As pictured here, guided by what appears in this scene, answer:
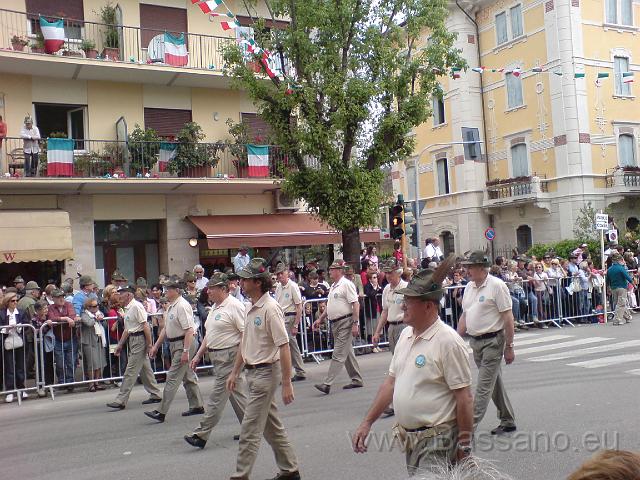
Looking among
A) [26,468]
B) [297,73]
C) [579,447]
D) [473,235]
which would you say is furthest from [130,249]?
[473,235]

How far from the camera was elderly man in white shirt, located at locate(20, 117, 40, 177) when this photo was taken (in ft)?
55.8

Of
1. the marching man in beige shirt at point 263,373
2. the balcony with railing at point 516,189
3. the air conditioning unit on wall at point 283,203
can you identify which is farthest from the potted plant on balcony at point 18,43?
the balcony with railing at point 516,189

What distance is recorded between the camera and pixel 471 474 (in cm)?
239

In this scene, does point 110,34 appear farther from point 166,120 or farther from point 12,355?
point 12,355

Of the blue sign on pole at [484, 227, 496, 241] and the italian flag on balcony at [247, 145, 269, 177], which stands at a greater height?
the italian flag on balcony at [247, 145, 269, 177]

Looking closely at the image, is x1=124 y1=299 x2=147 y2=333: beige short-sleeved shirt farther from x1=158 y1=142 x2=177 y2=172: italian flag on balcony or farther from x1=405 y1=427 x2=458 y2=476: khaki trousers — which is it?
x1=158 y1=142 x2=177 y2=172: italian flag on balcony

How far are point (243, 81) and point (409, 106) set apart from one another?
13.3 ft

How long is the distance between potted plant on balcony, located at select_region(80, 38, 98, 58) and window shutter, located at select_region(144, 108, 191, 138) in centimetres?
221

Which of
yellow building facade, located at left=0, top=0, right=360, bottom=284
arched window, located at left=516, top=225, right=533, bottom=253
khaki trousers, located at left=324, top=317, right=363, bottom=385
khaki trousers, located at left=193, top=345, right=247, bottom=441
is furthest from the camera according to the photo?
arched window, located at left=516, top=225, right=533, bottom=253

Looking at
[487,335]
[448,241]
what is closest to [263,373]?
[487,335]

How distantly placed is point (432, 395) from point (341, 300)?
6442mm

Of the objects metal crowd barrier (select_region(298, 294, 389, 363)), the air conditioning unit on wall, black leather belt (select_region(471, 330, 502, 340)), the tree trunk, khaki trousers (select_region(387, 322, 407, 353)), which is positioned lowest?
metal crowd barrier (select_region(298, 294, 389, 363))

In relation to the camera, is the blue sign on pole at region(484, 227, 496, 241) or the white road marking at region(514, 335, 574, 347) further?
the blue sign on pole at region(484, 227, 496, 241)

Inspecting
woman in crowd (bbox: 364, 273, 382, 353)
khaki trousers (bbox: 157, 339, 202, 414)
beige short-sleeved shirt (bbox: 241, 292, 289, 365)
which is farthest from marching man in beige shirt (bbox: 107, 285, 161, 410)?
woman in crowd (bbox: 364, 273, 382, 353)
